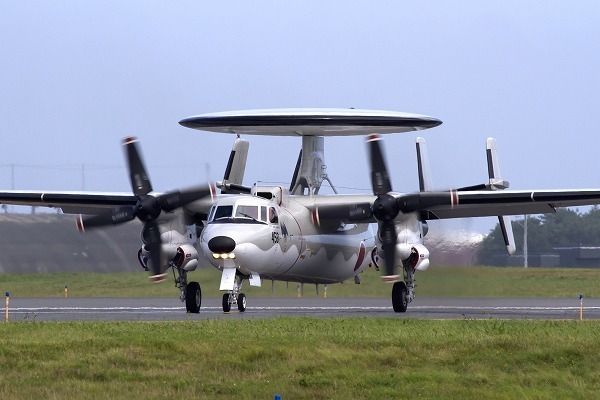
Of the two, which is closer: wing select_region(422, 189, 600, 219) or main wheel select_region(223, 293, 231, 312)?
main wheel select_region(223, 293, 231, 312)

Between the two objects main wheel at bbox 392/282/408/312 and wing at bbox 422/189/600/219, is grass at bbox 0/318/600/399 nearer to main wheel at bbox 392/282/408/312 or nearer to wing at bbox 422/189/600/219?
wing at bbox 422/189/600/219

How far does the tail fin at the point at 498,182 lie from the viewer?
38509mm

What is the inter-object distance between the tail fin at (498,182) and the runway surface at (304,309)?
2303 millimetres

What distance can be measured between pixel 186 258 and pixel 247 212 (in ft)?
9.81

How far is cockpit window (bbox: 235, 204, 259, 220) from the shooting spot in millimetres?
31609

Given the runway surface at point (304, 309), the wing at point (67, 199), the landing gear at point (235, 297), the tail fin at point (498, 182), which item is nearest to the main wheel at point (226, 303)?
the landing gear at point (235, 297)

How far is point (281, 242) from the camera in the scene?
32812 mm

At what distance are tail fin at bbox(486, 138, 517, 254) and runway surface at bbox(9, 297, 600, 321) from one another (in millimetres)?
2303

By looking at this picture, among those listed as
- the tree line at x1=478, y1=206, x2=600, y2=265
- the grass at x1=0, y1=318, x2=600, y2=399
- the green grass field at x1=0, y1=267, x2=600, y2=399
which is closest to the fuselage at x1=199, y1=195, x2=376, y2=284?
the green grass field at x1=0, y1=267, x2=600, y2=399

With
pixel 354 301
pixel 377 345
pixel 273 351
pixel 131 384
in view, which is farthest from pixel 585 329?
pixel 354 301

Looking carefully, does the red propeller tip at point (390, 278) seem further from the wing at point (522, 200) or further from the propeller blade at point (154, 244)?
the propeller blade at point (154, 244)

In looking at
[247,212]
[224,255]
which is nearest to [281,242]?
[247,212]

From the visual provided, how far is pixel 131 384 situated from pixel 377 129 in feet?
75.1

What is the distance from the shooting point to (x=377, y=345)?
21.8 metres
